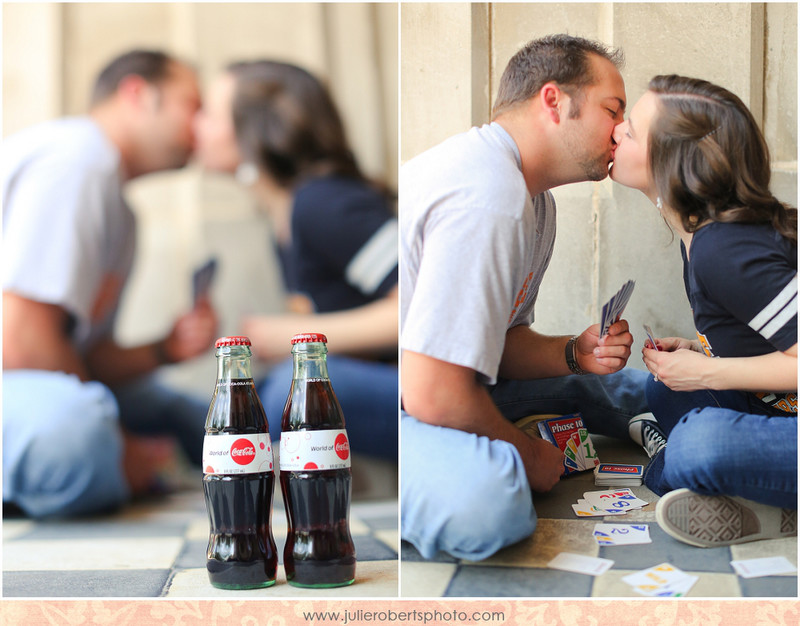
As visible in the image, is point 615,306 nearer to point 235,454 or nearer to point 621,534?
point 621,534

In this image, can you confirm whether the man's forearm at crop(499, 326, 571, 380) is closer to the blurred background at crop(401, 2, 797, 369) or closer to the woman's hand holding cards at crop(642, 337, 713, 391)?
the blurred background at crop(401, 2, 797, 369)

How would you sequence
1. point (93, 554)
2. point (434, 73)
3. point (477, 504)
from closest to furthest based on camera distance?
point (477, 504) → point (434, 73) → point (93, 554)

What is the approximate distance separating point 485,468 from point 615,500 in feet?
0.81

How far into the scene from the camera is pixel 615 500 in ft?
3.58

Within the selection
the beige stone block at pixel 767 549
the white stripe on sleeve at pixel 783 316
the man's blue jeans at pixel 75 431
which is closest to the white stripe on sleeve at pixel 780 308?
the white stripe on sleeve at pixel 783 316

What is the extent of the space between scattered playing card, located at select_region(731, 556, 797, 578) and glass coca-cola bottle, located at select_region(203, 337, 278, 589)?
2.46 ft

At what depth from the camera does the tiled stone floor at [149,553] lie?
3.71 feet

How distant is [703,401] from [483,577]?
452 millimetres

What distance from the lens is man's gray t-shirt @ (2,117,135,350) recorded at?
1.23m

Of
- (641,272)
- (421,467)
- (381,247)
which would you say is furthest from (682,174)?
(421,467)

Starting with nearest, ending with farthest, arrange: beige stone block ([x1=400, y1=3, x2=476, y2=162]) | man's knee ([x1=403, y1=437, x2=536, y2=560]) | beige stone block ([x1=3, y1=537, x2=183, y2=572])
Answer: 1. man's knee ([x1=403, y1=437, x2=536, y2=560])
2. beige stone block ([x1=400, y1=3, x2=476, y2=162])
3. beige stone block ([x1=3, y1=537, x2=183, y2=572])

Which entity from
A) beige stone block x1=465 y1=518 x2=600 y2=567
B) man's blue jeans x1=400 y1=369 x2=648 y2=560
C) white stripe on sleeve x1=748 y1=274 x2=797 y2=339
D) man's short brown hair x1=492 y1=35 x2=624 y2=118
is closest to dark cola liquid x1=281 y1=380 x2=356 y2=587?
man's blue jeans x1=400 y1=369 x2=648 y2=560

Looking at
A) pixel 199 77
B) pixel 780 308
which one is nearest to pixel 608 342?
pixel 780 308

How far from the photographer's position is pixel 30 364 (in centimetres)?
126
